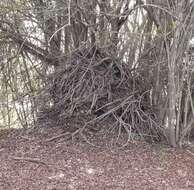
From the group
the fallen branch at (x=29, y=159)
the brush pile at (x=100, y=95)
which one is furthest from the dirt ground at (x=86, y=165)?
the brush pile at (x=100, y=95)

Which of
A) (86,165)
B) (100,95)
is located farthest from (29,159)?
(100,95)

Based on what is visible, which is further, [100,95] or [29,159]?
[100,95]

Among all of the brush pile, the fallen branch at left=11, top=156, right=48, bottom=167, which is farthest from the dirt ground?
the brush pile

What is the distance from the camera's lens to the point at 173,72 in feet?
12.3

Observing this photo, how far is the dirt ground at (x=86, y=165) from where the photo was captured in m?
3.26

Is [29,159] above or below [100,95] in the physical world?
below

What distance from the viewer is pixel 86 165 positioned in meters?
3.53

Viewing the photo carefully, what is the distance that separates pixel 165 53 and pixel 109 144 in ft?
3.58

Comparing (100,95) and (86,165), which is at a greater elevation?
(100,95)

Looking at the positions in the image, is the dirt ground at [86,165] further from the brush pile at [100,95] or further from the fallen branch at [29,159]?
the brush pile at [100,95]

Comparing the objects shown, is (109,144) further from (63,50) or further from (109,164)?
(63,50)

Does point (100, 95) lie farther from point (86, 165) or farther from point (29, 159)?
point (29, 159)

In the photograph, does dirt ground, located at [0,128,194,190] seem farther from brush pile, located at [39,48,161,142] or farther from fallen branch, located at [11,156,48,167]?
brush pile, located at [39,48,161,142]

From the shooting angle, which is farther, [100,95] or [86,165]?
[100,95]
